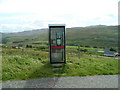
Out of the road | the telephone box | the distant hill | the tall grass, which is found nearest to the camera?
the road

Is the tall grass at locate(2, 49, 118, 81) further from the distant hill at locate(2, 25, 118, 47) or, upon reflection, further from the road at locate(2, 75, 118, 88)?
the distant hill at locate(2, 25, 118, 47)

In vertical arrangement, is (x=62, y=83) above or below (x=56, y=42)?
below

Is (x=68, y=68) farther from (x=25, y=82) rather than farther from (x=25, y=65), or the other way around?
(x=25, y=82)

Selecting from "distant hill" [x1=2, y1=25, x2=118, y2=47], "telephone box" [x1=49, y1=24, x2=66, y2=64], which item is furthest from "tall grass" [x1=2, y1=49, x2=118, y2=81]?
"distant hill" [x1=2, y1=25, x2=118, y2=47]

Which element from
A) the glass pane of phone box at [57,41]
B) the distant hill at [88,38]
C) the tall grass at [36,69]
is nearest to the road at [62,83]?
the tall grass at [36,69]

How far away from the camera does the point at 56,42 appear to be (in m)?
11.3

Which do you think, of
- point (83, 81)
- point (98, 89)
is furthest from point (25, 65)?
point (98, 89)

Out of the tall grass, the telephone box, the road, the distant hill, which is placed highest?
the distant hill

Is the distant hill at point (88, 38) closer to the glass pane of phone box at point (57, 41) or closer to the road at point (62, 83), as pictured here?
the glass pane of phone box at point (57, 41)

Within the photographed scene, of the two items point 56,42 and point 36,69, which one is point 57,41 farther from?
point 36,69

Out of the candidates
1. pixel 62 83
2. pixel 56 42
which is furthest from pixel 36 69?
pixel 62 83

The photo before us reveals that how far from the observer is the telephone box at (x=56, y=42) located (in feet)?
36.7

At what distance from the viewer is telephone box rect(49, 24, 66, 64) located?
1118cm

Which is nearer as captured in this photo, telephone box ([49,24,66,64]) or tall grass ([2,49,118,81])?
tall grass ([2,49,118,81])
